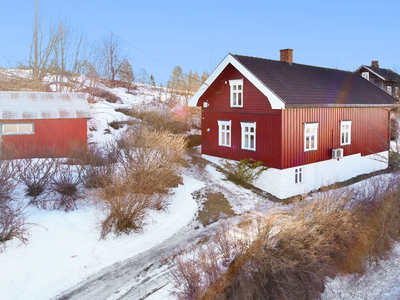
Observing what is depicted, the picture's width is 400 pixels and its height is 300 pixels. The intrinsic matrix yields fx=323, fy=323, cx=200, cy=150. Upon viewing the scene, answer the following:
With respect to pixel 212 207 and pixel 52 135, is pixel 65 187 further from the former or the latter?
pixel 52 135

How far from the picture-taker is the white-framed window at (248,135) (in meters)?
15.5

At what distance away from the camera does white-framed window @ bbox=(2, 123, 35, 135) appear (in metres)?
17.8

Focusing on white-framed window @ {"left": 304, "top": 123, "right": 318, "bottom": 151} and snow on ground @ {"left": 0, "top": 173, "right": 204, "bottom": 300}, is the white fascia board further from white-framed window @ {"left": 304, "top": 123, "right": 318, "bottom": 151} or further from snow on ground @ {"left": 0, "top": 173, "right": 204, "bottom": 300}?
snow on ground @ {"left": 0, "top": 173, "right": 204, "bottom": 300}

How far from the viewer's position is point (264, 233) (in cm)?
751

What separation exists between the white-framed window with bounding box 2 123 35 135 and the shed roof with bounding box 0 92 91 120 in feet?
1.35

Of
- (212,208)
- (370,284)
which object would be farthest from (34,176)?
(370,284)

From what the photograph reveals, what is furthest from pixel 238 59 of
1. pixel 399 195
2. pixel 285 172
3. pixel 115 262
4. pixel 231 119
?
pixel 115 262

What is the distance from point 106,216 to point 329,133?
11842mm

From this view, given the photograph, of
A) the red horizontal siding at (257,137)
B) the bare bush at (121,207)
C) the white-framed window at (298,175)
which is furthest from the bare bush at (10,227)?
the white-framed window at (298,175)

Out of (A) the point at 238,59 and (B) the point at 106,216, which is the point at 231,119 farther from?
(B) the point at 106,216

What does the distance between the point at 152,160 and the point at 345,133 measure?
11.3 meters

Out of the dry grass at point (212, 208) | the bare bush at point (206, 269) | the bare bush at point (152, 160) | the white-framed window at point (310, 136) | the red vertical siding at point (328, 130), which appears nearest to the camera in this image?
the bare bush at point (206, 269)

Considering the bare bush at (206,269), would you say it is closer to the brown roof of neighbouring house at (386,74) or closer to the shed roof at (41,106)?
the shed roof at (41,106)

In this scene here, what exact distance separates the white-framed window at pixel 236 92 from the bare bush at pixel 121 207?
801cm
